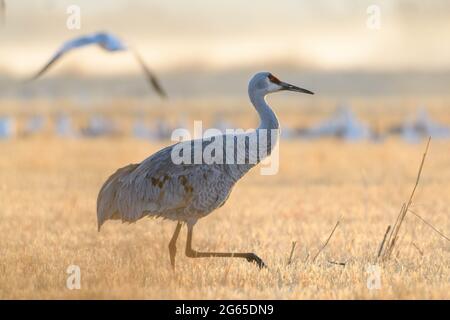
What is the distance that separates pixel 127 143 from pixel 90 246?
58.0 feet

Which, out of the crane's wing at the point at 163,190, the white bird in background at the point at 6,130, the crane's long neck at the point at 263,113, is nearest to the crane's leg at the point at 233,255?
the crane's wing at the point at 163,190

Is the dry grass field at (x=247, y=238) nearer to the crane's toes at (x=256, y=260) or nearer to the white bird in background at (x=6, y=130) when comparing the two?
the crane's toes at (x=256, y=260)

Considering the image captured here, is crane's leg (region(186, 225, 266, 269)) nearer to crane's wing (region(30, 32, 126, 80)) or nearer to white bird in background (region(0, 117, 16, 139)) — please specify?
crane's wing (region(30, 32, 126, 80))

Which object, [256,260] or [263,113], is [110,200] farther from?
[263,113]

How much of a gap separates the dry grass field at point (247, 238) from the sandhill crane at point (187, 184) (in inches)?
18.8

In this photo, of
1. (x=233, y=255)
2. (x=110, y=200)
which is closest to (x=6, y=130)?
(x=110, y=200)

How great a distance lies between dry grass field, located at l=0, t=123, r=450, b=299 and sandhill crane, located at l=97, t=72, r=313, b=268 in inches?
18.8

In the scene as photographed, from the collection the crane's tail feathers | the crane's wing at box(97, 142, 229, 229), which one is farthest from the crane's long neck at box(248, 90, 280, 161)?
the crane's tail feathers

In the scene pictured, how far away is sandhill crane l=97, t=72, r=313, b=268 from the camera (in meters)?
8.74

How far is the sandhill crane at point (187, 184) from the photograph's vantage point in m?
8.74

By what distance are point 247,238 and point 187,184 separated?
8.84ft
